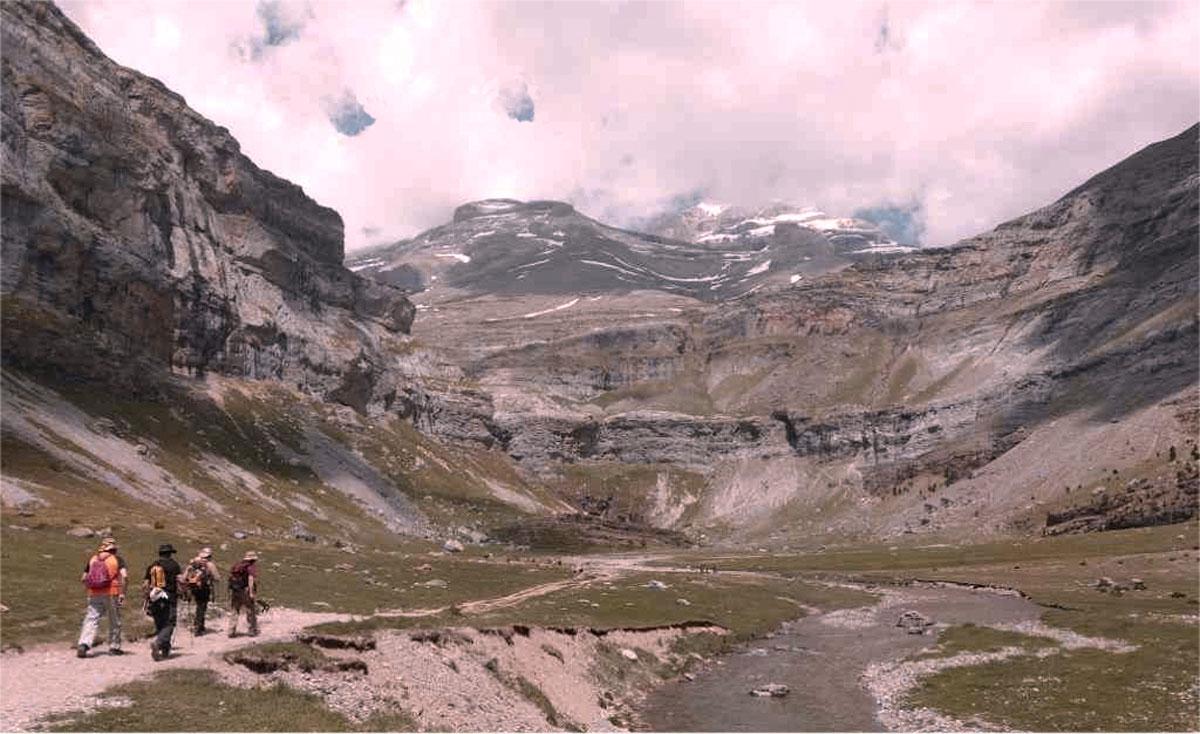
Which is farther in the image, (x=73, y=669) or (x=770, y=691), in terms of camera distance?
(x=770, y=691)

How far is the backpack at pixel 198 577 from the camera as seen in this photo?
34.4 m

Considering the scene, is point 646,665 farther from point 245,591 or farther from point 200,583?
point 200,583

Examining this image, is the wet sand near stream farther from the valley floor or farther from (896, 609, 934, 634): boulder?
(896, 609, 934, 634): boulder

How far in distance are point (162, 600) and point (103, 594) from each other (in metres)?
1.97

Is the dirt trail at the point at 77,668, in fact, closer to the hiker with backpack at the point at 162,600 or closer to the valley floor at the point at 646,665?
the valley floor at the point at 646,665

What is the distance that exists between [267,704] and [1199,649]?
54383 mm

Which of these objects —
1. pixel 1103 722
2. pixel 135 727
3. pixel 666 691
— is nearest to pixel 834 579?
pixel 666 691

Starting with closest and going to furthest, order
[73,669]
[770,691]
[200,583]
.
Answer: [73,669], [200,583], [770,691]

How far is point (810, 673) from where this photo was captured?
2131 inches

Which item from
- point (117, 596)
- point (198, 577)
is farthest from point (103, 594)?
point (198, 577)

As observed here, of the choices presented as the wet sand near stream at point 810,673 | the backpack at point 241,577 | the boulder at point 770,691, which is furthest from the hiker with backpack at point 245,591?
the boulder at point 770,691

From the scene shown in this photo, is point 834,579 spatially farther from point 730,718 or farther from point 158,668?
point 158,668

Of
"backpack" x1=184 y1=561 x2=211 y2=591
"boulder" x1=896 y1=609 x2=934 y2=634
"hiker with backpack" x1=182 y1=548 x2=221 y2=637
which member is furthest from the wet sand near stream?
"backpack" x1=184 y1=561 x2=211 y2=591

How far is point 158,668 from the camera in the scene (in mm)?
28469
